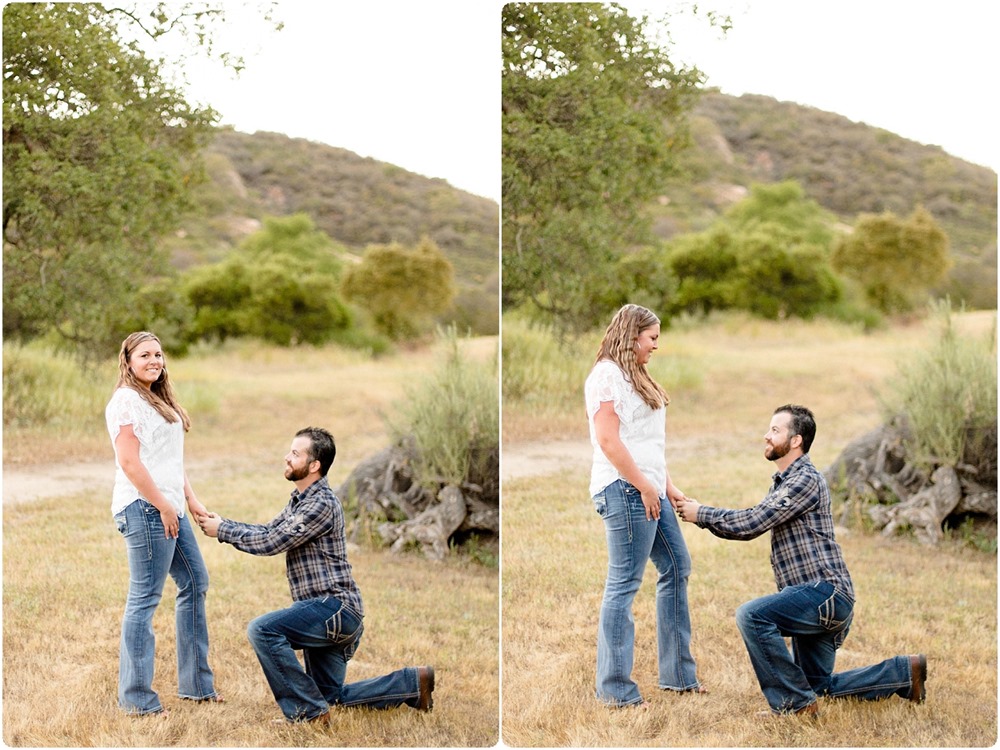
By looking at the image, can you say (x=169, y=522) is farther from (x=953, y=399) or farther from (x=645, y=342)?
(x=953, y=399)

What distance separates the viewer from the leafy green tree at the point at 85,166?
427 centimetres

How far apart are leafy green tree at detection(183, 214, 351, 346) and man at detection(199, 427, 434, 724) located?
140 cm

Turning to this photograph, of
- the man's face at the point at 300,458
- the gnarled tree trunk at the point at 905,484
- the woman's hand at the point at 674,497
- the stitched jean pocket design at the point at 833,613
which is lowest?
the stitched jean pocket design at the point at 833,613

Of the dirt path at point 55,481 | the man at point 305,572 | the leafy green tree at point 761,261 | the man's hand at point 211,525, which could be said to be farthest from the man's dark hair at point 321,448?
the leafy green tree at point 761,261

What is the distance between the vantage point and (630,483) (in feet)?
11.0

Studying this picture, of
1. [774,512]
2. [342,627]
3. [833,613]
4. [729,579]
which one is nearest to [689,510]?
[774,512]

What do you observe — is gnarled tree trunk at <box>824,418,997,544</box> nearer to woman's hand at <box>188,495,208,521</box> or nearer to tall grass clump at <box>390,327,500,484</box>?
tall grass clump at <box>390,327,500,484</box>

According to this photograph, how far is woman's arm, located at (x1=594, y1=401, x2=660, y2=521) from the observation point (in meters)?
3.31

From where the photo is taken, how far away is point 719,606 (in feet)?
13.6

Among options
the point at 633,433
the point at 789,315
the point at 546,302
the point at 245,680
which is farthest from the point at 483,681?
the point at 789,315

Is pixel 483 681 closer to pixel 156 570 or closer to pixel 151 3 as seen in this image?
pixel 156 570

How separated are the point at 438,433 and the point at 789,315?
1.69 meters

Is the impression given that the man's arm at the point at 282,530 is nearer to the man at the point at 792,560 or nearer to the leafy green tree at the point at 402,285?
the man at the point at 792,560

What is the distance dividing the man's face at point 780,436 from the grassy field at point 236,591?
1.46 metres
